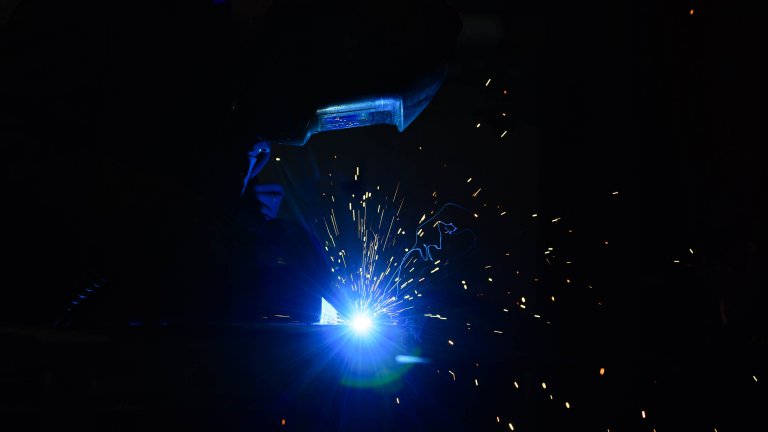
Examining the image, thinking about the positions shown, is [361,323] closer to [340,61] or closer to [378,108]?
[378,108]

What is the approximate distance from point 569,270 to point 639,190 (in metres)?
0.47

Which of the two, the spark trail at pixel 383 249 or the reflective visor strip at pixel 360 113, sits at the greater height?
the reflective visor strip at pixel 360 113

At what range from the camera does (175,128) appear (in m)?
1.37

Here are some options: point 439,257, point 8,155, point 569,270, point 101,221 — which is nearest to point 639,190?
point 569,270

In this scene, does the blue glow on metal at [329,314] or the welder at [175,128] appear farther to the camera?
the blue glow on metal at [329,314]

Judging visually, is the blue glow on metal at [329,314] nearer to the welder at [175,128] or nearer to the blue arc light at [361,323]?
the blue arc light at [361,323]

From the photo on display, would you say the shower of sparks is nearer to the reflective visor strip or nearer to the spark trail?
the spark trail

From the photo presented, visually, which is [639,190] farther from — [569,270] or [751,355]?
[751,355]

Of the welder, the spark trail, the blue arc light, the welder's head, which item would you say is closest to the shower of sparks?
the spark trail

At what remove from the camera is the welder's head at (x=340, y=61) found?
1.32 metres

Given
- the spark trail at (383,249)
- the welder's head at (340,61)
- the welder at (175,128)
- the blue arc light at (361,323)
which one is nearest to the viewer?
the welder at (175,128)

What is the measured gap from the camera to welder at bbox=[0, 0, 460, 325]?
45.4 inches

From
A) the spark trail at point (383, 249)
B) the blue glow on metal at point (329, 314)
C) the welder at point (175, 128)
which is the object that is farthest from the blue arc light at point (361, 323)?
the spark trail at point (383, 249)

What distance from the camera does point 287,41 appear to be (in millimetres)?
1372
